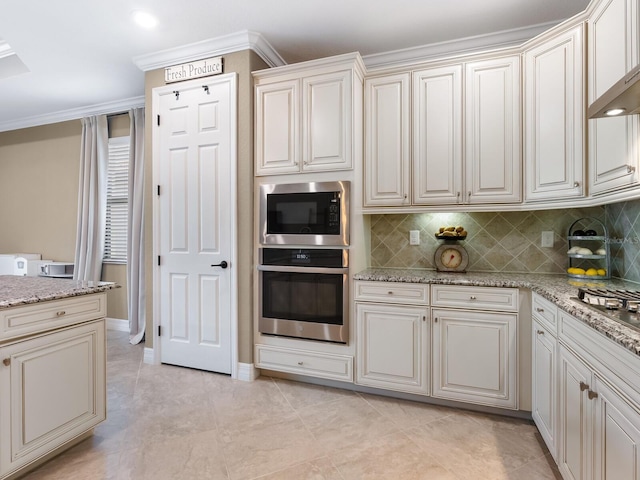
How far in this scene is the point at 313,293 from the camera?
8.86 feet

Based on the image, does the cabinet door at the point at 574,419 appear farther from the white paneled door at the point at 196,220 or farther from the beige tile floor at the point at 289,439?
the white paneled door at the point at 196,220

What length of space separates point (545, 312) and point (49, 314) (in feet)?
8.50

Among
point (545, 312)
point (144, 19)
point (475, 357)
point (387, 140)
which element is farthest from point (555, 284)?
point (144, 19)

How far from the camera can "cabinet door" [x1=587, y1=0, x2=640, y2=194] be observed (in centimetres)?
157

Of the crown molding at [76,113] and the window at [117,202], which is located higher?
the crown molding at [76,113]

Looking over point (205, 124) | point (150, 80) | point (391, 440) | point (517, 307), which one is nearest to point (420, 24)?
point (205, 124)

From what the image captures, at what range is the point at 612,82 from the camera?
172 cm

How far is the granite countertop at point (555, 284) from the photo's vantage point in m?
1.11

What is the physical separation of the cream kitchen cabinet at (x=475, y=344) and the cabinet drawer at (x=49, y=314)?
6.92 ft

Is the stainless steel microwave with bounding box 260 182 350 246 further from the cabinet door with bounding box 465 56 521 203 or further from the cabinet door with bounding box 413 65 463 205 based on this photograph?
the cabinet door with bounding box 465 56 521 203

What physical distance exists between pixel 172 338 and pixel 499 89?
3338mm

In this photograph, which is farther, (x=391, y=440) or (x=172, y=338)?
(x=172, y=338)

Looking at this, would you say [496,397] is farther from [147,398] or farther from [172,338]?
[172,338]

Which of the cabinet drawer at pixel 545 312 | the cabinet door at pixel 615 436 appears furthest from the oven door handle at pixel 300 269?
the cabinet door at pixel 615 436
